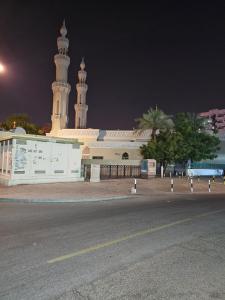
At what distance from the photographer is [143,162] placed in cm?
3594

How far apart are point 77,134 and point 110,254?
5511cm

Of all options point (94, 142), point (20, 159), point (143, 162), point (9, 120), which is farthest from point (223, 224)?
point (9, 120)

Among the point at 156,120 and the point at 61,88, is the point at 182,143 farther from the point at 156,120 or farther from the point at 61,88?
the point at 61,88

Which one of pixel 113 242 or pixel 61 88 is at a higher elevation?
pixel 61 88

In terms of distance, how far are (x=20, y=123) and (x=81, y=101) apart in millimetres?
15751

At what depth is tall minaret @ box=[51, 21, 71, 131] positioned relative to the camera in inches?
2562

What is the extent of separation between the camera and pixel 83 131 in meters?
60.8

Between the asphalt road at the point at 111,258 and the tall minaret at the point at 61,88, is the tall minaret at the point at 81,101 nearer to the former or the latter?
the tall minaret at the point at 61,88

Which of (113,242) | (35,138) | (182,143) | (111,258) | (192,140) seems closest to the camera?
(111,258)

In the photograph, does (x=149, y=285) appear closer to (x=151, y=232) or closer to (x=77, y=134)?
(x=151, y=232)

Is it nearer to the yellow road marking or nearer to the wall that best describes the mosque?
the wall

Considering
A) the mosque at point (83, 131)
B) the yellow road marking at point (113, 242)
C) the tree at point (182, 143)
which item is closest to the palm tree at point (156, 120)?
the tree at point (182, 143)

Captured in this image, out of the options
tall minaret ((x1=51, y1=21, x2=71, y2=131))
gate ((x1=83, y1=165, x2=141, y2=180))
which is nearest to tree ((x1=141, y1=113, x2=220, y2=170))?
gate ((x1=83, y1=165, x2=141, y2=180))

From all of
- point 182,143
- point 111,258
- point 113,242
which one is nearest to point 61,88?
point 182,143
